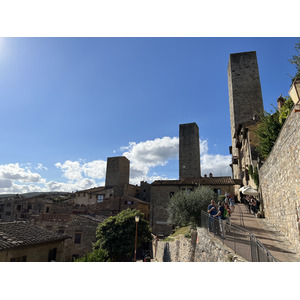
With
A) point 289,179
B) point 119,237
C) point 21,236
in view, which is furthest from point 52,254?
point 289,179

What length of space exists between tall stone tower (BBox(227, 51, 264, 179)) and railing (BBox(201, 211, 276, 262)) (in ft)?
70.7

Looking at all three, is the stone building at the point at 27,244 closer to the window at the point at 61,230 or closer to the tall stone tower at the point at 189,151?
the window at the point at 61,230

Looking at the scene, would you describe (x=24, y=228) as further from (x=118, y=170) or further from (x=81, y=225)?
(x=118, y=170)

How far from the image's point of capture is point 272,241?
723 cm

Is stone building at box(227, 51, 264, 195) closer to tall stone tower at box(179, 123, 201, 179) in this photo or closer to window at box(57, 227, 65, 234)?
tall stone tower at box(179, 123, 201, 179)

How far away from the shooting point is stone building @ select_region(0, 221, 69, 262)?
9.47 meters

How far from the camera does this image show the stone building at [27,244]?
9.47m

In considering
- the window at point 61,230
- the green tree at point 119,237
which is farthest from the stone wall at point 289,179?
the window at point 61,230

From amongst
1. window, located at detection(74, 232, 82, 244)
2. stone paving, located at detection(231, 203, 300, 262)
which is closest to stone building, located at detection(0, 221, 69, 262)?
stone paving, located at detection(231, 203, 300, 262)

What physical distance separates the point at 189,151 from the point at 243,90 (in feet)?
48.5

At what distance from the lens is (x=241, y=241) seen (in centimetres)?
594
